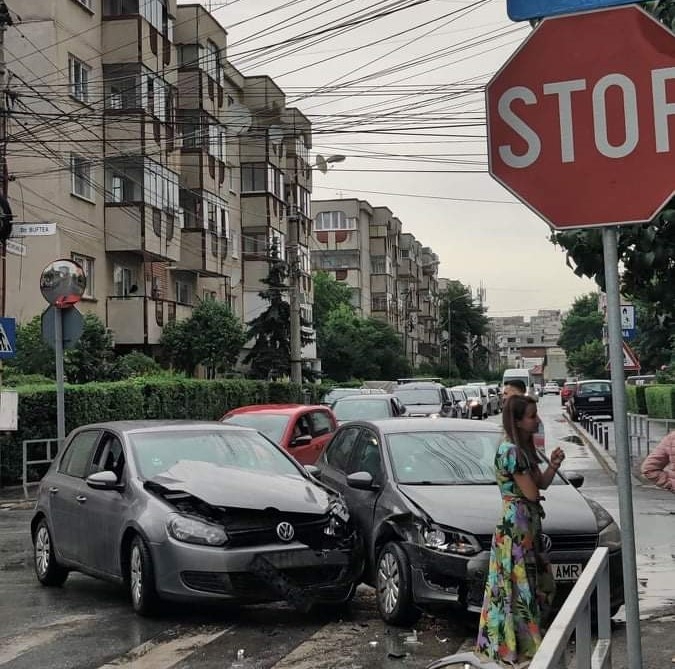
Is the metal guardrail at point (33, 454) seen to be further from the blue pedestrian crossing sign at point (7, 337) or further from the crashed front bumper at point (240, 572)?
the crashed front bumper at point (240, 572)

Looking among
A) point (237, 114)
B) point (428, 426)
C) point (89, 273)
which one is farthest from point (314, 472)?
point (237, 114)

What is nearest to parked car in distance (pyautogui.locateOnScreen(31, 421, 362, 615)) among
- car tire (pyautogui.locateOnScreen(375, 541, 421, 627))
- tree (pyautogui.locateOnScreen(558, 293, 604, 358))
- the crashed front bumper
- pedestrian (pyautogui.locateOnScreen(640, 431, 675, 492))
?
the crashed front bumper

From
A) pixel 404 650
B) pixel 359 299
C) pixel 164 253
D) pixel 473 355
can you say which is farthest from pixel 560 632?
pixel 473 355

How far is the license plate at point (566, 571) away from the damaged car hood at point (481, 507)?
0.80 ft

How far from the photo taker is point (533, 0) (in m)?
3.72

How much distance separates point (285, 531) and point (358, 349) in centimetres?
6307

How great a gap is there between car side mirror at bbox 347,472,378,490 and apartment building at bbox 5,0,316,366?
56.4ft

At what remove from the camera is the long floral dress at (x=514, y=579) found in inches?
247

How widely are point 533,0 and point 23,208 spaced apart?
30359 millimetres

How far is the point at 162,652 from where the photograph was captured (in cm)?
733

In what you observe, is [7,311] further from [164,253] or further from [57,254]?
[164,253]

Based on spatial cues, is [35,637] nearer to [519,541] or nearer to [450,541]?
[450,541]

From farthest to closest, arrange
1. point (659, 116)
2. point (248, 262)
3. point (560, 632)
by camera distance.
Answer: point (248, 262), point (659, 116), point (560, 632)

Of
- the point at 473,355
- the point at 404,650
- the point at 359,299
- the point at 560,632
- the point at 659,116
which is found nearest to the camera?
the point at 560,632
